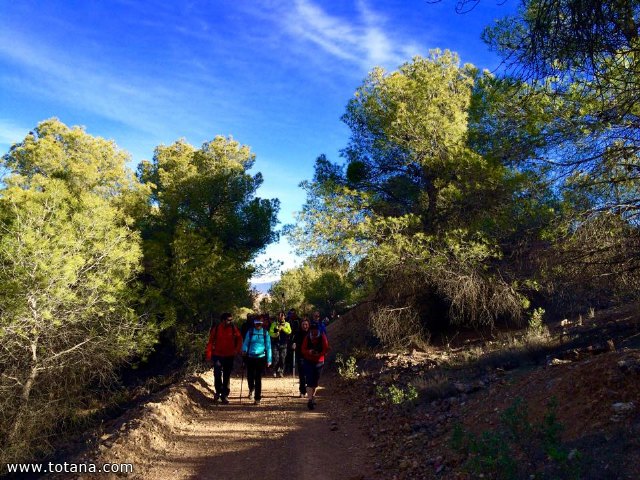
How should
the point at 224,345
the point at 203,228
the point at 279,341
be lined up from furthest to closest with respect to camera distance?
1. the point at 203,228
2. the point at 279,341
3. the point at 224,345

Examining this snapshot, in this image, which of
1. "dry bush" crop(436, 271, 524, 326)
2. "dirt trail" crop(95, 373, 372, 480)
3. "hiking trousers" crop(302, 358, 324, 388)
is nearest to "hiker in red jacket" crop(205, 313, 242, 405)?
"dirt trail" crop(95, 373, 372, 480)

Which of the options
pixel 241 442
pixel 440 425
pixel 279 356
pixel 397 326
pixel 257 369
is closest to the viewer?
pixel 440 425

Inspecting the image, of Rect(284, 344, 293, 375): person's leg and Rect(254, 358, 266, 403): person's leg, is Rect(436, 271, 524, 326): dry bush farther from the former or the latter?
Rect(254, 358, 266, 403): person's leg

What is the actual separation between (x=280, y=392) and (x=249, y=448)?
4618 millimetres

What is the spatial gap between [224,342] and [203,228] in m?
9.85

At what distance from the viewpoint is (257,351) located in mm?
9688

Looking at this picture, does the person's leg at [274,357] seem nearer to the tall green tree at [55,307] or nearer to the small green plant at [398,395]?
the tall green tree at [55,307]

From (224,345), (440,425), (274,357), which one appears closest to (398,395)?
(440,425)

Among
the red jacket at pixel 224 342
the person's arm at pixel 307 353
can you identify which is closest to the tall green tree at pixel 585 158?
the person's arm at pixel 307 353

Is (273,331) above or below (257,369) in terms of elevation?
above

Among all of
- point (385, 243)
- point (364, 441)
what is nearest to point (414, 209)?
point (385, 243)

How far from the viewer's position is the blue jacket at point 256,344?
970 centimetres

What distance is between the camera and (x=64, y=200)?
49.8ft

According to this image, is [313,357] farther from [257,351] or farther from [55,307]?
[55,307]
